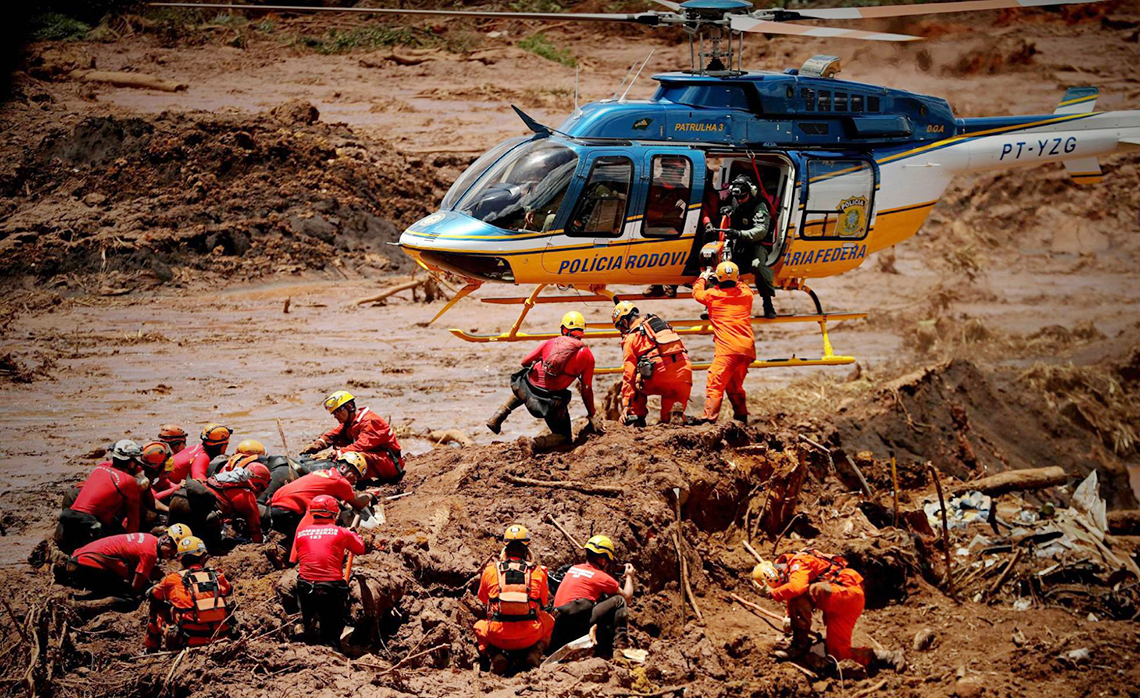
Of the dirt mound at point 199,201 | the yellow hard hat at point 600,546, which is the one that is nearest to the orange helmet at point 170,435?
the yellow hard hat at point 600,546

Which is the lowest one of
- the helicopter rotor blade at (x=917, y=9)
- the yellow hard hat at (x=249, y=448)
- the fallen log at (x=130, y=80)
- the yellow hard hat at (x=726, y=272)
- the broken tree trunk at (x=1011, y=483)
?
the broken tree trunk at (x=1011, y=483)

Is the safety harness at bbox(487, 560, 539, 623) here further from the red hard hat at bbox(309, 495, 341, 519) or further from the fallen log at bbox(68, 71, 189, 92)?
the fallen log at bbox(68, 71, 189, 92)

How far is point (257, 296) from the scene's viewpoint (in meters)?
20.5

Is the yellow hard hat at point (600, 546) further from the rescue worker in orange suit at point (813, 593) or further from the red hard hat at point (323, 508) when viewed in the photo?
the red hard hat at point (323, 508)

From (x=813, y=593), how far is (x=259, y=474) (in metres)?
5.60

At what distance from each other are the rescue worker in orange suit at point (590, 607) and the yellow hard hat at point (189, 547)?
10.3ft

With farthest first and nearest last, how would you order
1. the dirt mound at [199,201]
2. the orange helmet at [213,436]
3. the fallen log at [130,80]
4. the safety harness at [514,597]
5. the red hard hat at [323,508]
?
the fallen log at [130,80], the dirt mound at [199,201], the orange helmet at [213,436], the red hard hat at [323,508], the safety harness at [514,597]

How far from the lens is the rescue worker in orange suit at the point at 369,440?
38.5 ft

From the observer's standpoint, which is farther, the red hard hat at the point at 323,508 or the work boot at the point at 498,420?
the work boot at the point at 498,420

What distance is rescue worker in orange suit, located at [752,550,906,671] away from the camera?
32.8ft

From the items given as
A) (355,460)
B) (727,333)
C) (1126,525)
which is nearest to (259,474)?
(355,460)

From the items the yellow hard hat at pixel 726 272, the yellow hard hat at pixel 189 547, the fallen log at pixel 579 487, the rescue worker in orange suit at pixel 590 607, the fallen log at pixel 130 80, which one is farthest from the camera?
the fallen log at pixel 130 80

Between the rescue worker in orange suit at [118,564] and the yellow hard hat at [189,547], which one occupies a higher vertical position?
the yellow hard hat at [189,547]

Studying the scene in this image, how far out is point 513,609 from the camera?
28.9 ft
